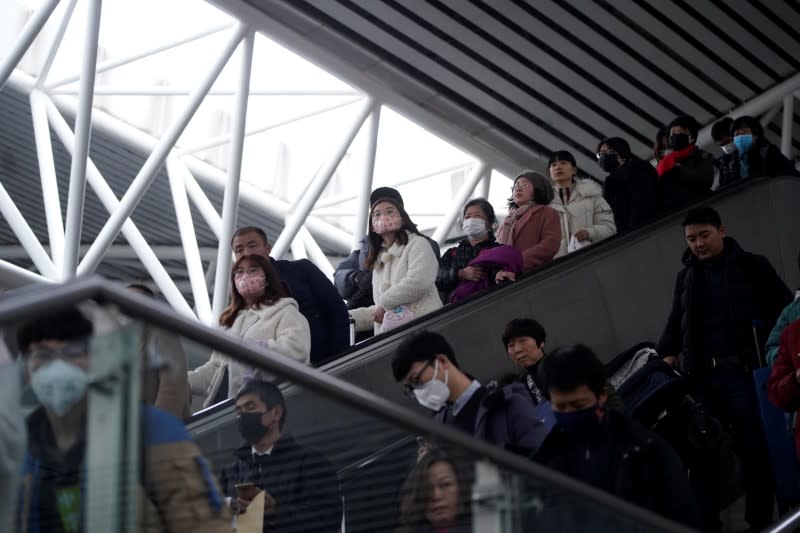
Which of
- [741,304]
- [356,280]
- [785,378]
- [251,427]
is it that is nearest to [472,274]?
[356,280]

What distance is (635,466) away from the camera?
4855 millimetres

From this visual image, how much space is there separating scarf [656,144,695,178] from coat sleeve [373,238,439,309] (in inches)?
132

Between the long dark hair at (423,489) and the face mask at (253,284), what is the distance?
4250 millimetres

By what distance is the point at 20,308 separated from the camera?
265cm

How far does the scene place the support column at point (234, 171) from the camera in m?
16.7

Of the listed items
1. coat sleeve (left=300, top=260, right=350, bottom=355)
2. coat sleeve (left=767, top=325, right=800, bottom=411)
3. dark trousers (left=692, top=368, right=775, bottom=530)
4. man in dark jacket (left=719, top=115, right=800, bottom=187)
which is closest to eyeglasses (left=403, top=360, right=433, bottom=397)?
dark trousers (left=692, top=368, right=775, bottom=530)

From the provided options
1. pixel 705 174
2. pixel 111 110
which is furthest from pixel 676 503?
pixel 111 110

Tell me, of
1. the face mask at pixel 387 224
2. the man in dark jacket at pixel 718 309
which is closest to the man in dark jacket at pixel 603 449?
the man in dark jacket at pixel 718 309

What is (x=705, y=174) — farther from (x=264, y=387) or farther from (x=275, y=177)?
(x=275, y=177)

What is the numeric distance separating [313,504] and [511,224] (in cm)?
671

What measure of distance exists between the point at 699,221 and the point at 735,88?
38.8 ft

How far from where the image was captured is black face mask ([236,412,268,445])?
134 inches

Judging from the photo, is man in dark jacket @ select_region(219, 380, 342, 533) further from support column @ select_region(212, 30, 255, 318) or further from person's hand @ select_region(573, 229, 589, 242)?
support column @ select_region(212, 30, 255, 318)

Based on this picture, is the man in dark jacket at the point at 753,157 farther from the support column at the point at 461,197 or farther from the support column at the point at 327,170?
the support column at the point at 461,197
